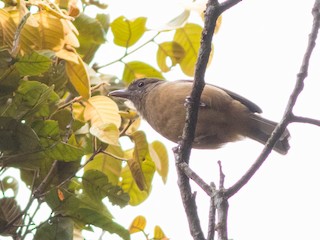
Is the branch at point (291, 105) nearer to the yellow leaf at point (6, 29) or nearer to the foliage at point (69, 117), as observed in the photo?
the foliage at point (69, 117)

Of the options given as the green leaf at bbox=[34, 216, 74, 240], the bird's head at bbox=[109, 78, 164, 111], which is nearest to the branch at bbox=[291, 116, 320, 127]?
the green leaf at bbox=[34, 216, 74, 240]

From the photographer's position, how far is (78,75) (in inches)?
128

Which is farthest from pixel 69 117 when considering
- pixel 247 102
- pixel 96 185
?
pixel 247 102

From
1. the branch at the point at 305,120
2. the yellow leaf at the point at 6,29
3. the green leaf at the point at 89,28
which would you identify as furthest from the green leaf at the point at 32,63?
the branch at the point at 305,120

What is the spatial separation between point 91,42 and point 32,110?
2.92ft

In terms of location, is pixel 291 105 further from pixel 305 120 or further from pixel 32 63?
pixel 32 63

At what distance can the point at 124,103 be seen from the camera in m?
4.08

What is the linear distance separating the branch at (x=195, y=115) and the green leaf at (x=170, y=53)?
89cm

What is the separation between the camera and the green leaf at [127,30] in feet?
12.4

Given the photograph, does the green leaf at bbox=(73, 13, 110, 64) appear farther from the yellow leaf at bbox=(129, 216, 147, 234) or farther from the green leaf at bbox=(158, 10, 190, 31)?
the yellow leaf at bbox=(129, 216, 147, 234)

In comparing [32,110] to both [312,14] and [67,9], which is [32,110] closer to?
[67,9]

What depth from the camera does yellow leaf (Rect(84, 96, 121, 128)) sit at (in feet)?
10.8

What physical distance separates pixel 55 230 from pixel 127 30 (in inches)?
50.4

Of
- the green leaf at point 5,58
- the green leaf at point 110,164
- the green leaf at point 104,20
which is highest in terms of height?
the green leaf at point 104,20
